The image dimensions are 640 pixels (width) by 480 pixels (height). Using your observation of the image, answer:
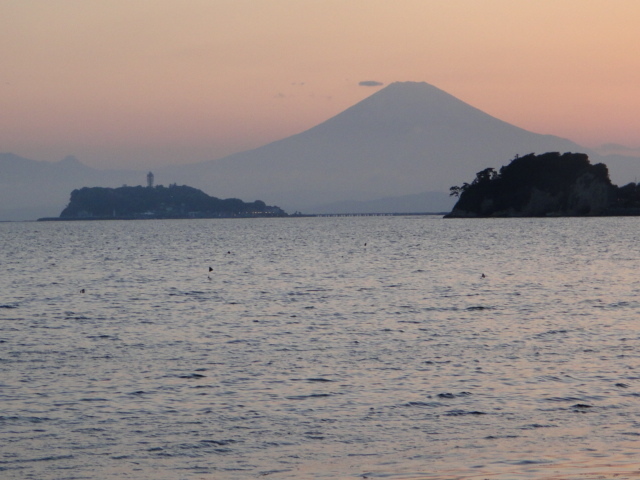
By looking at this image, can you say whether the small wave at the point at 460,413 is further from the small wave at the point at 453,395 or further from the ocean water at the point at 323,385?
the small wave at the point at 453,395

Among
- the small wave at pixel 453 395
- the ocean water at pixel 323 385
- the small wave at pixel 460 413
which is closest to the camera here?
the ocean water at pixel 323 385

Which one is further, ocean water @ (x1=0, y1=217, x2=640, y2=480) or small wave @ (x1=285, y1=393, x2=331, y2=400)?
small wave @ (x1=285, y1=393, x2=331, y2=400)

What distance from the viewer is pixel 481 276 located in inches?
2282

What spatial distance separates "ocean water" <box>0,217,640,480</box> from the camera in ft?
49.7

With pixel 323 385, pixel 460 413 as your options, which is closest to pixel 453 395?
pixel 460 413

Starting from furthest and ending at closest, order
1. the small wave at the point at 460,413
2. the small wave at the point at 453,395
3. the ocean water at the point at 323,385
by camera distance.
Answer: the small wave at the point at 453,395 → the small wave at the point at 460,413 → the ocean water at the point at 323,385

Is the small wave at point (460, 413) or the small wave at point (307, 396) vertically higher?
the small wave at point (460, 413)

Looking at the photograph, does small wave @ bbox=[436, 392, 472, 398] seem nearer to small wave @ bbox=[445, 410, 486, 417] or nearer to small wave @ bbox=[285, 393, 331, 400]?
small wave @ bbox=[445, 410, 486, 417]

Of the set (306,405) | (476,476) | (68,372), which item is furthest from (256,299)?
(476,476)

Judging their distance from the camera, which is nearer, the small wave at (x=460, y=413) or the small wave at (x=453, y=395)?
the small wave at (x=460, y=413)

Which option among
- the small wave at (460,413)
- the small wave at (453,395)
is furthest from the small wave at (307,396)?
the small wave at (460,413)

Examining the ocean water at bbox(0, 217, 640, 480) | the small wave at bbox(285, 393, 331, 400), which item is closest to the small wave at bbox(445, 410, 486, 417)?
the ocean water at bbox(0, 217, 640, 480)

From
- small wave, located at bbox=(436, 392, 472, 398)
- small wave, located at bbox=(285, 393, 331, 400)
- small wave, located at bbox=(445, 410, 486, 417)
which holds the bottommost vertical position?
small wave, located at bbox=(285, 393, 331, 400)

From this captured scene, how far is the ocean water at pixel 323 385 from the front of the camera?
15.1 meters
